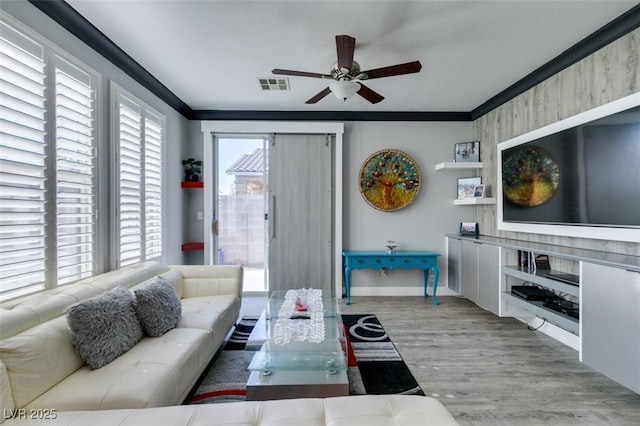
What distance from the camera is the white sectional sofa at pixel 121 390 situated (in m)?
1.10

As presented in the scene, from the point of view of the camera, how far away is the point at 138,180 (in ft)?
9.32

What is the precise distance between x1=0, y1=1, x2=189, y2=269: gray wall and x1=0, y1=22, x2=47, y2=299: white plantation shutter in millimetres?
198

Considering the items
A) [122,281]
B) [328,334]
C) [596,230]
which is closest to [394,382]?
[328,334]

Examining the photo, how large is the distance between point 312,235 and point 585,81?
319 centimetres

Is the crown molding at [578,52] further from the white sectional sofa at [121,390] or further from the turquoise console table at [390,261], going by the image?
the white sectional sofa at [121,390]

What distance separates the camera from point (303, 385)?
5.24 ft

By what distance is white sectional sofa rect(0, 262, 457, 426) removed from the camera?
1.10 meters

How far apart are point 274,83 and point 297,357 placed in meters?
2.72

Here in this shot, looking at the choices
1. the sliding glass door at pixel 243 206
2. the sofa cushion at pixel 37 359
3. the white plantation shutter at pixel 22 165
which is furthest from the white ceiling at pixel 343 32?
the sofa cushion at pixel 37 359

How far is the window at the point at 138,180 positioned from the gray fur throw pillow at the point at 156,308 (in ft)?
2.40

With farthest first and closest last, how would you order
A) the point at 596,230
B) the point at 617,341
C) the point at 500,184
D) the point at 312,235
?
the point at 312,235 → the point at 500,184 → the point at 596,230 → the point at 617,341

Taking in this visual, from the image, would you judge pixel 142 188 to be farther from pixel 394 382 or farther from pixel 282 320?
pixel 394 382

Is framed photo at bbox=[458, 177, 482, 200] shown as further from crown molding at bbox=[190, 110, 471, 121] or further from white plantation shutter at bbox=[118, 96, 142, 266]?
white plantation shutter at bbox=[118, 96, 142, 266]

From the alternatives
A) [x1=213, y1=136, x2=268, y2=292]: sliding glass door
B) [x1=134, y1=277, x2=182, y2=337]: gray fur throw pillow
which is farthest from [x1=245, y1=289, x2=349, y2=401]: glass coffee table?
[x1=213, y1=136, x2=268, y2=292]: sliding glass door
